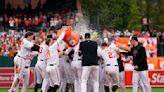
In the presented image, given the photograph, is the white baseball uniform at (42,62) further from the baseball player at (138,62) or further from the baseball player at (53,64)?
the baseball player at (138,62)

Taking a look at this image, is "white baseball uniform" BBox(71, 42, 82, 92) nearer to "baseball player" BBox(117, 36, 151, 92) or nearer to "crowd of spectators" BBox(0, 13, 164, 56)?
"baseball player" BBox(117, 36, 151, 92)

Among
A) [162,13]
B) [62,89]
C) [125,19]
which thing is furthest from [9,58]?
[162,13]

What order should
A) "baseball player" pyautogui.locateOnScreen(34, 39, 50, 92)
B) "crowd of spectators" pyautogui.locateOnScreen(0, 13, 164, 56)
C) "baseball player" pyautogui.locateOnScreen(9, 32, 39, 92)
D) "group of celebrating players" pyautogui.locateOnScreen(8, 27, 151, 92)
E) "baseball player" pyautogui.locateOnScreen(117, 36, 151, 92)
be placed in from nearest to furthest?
1. "group of celebrating players" pyautogui.locateOnScreen(8, 27, 151, 92)
2. "baseball player" pyautogui.locateOnScreen(117, 36, 151, 92)
3. "baseball player" pyautogui.locateOnScreen(9, 32, 39, 92)
4. "baseball player" pyautogui.locateOnScreen(34, 39, 50, 92)
5. "crowd of spectators" pyautogui.locateOnScreen(0, 13, 164, 56)

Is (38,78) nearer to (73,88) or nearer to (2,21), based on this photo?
(73,88)

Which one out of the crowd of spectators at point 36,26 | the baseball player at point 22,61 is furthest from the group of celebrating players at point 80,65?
the crowd of spectators at point 36,26

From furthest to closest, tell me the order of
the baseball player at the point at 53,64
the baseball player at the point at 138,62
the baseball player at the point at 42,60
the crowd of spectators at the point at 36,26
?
the crowd of spectators at the point at 36,26 → the baseball player at the point at 42,60 → the baseball player at the point at 138,62 → the baseball player at the point at 53,64

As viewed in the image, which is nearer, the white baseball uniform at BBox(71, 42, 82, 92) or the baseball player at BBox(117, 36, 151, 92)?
the white baseball uniform at BBox(71, 42, 82, 92)

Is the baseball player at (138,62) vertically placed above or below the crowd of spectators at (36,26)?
below

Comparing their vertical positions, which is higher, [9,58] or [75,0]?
[75,0]

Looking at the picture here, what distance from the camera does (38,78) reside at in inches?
968

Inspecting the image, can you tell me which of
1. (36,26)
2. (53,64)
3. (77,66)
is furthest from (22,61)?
(36,26)

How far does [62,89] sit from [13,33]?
1952 centimetres

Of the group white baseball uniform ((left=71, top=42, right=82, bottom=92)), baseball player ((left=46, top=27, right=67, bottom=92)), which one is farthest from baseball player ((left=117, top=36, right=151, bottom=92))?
baseball player ((left=46, top=27, right=67, bottom=92))

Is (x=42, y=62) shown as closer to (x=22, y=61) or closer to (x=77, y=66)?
(x=22, y=61)
